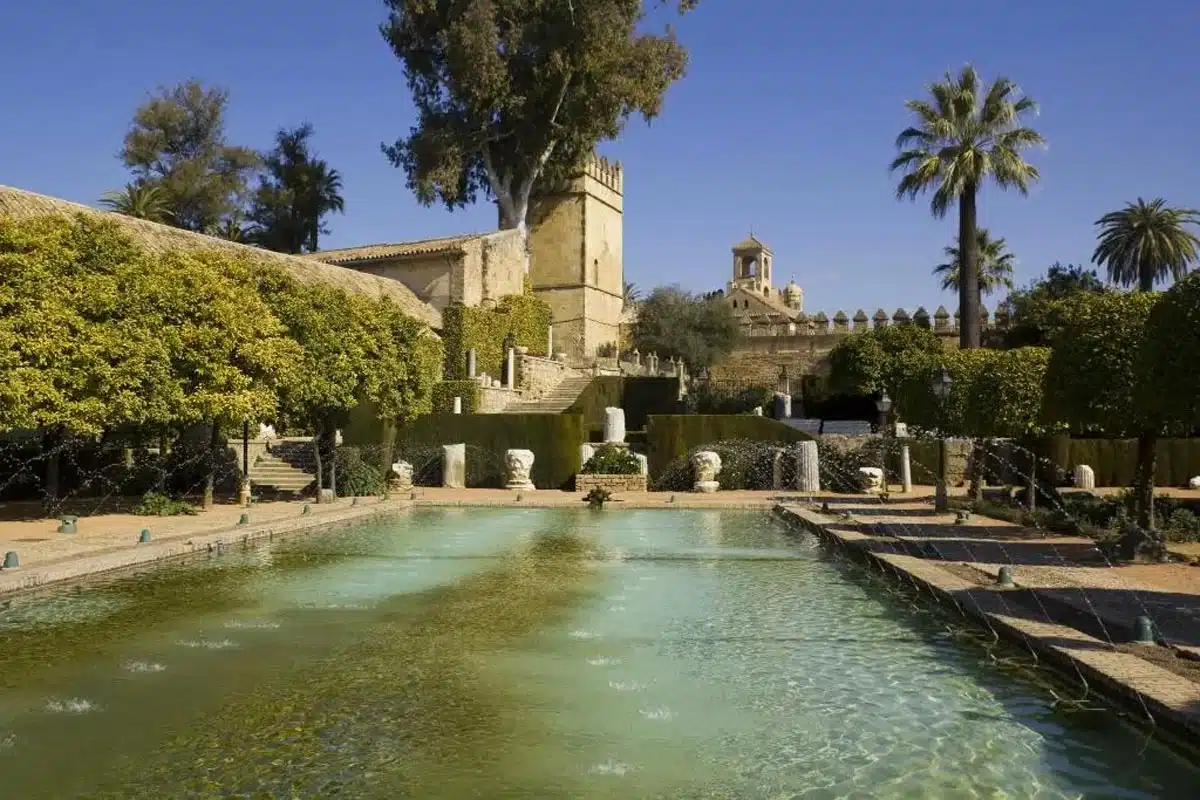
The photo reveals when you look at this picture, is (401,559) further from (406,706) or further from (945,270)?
(945,270)

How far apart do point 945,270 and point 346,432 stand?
39.1m

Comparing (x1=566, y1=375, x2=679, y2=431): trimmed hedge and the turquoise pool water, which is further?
(x1=566, y1=375, x2=679, y2=431): trimmed hedge

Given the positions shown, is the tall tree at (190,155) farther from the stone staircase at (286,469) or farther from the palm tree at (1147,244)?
the palm tree at (1147,244)

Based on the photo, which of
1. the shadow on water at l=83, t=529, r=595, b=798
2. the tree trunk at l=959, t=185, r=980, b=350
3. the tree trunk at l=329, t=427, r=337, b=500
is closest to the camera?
the shadow on water at l=83, t=529, r=595, b=798

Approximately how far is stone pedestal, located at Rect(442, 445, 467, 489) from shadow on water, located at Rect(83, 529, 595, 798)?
54.1 ft

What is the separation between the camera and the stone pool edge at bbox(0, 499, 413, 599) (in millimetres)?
9352

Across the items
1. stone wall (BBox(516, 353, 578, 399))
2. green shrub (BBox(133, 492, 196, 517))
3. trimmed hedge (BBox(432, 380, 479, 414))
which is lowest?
green shrub (BBox(133, 492, 196, 517))

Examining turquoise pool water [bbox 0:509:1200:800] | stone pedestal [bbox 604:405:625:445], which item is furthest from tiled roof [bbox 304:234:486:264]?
turquoise pool water [bbox 0:509:1200:800]

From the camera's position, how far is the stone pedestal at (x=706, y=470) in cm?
2320

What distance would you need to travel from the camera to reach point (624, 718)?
564 cm

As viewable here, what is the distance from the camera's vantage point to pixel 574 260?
48.2 metres

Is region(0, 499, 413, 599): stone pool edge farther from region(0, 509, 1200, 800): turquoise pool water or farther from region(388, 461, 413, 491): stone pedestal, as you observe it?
region(388, 461, 413, 491): stone pedestal

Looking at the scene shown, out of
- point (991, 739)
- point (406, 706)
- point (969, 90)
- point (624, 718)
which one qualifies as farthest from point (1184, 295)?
point (969, 90)

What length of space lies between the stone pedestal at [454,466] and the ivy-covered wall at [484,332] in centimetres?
1033
